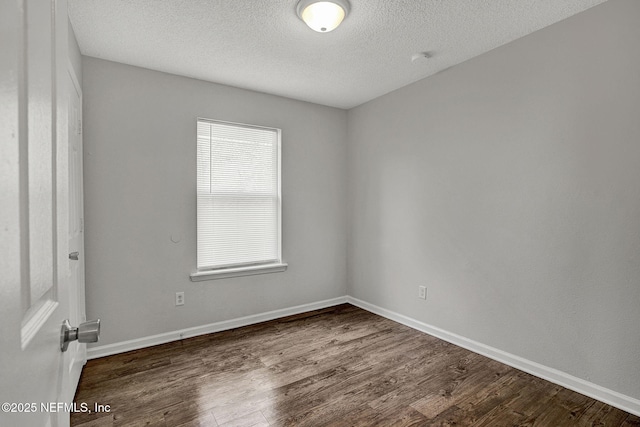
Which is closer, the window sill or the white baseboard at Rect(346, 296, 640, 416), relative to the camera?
the white baseboard at Rect(346, 296, 640, 416)

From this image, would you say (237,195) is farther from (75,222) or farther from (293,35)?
(293,35)

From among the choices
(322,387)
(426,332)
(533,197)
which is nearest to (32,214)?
(322,387)

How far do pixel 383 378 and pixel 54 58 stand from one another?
2467 millimetres

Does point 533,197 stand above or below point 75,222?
above

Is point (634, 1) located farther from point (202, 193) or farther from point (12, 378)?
point (202, 193)

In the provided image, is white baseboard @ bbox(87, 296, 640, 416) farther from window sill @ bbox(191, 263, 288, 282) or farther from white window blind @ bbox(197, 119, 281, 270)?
white window blind @ bbox(197, 119, 281, 270)

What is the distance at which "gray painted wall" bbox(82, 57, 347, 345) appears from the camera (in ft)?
8.77

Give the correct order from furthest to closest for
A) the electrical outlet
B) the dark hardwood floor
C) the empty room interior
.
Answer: the electrical outlet < the empty room interior < the dark hardwood floor

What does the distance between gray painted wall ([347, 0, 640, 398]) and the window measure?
1.33 meters

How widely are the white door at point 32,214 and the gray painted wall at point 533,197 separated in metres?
2.71

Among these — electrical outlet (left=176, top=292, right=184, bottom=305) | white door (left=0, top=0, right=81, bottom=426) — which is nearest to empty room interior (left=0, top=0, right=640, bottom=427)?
electrical outlet (left=176, top=292, right=184, bottom=305)

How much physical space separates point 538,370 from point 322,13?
2.89 m

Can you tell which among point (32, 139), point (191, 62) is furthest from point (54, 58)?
point (191, 62)

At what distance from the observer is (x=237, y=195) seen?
3.39m
